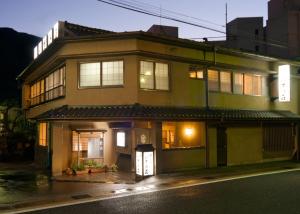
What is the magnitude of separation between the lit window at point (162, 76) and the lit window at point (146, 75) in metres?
0.36

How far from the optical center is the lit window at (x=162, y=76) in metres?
18.7

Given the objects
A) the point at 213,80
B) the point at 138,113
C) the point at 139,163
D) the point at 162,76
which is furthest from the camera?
the point at 213,80

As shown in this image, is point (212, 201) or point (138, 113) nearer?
point (212, 201)

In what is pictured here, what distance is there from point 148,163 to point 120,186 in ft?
7.26

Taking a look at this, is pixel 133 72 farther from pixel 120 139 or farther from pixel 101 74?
pixel 120 139

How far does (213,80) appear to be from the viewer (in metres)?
21.1

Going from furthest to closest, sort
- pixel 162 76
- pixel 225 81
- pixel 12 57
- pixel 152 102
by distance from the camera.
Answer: pixel 12 57 → pixel 225 81 → pixel 162 76 → pixel 152 102

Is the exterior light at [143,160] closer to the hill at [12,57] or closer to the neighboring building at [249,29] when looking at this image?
the neighboring building at [249,29]

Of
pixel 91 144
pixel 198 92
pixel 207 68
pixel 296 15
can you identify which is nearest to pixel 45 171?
pixel 91 144

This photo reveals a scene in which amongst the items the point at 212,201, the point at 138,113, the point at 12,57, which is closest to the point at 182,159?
the point at 138,113

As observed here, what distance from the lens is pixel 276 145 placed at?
2344cm

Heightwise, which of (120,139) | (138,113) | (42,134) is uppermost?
(138,113)

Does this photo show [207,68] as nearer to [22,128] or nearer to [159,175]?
[159,175]

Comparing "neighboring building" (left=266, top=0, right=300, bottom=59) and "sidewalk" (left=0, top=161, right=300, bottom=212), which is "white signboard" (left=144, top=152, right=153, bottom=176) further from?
"neighboring building" (left=266, top=0, right=300, bottom=59)
